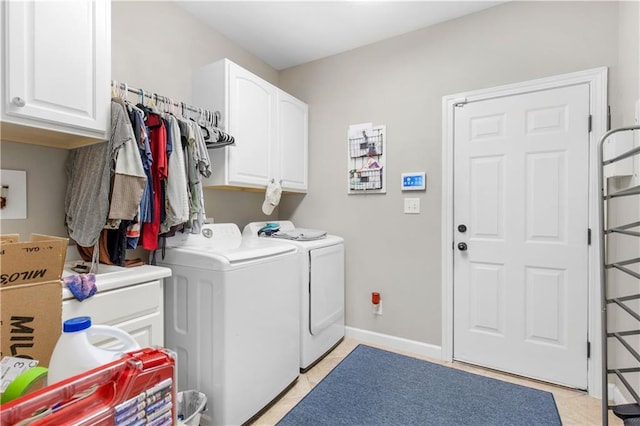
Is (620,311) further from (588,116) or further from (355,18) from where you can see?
(355,18)

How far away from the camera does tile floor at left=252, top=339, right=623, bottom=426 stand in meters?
1.72

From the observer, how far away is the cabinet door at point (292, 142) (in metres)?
2.66

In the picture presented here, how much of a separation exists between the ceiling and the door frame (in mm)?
650

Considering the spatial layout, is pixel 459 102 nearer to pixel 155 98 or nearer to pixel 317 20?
pixel 317 20

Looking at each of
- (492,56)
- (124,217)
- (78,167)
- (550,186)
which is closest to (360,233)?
(550,186)

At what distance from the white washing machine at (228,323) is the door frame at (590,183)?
1305 mm

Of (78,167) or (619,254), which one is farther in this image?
(619,254)

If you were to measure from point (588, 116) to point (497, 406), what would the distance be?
1888 mm

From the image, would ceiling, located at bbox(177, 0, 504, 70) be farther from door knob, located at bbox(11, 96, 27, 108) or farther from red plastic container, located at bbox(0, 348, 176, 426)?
red plastic container, located at bbox(0, 348, 176, 426)

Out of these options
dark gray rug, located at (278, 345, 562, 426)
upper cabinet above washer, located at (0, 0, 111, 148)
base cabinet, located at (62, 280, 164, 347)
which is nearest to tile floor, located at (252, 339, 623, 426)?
dark gray rug, located at (278, 345, 562, 426)

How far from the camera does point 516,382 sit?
209cm

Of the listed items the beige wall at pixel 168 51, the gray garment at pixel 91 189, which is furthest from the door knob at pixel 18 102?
the beige wall at pixel 168 51

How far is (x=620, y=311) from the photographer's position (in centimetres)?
180

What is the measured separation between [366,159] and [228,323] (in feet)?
5.88
